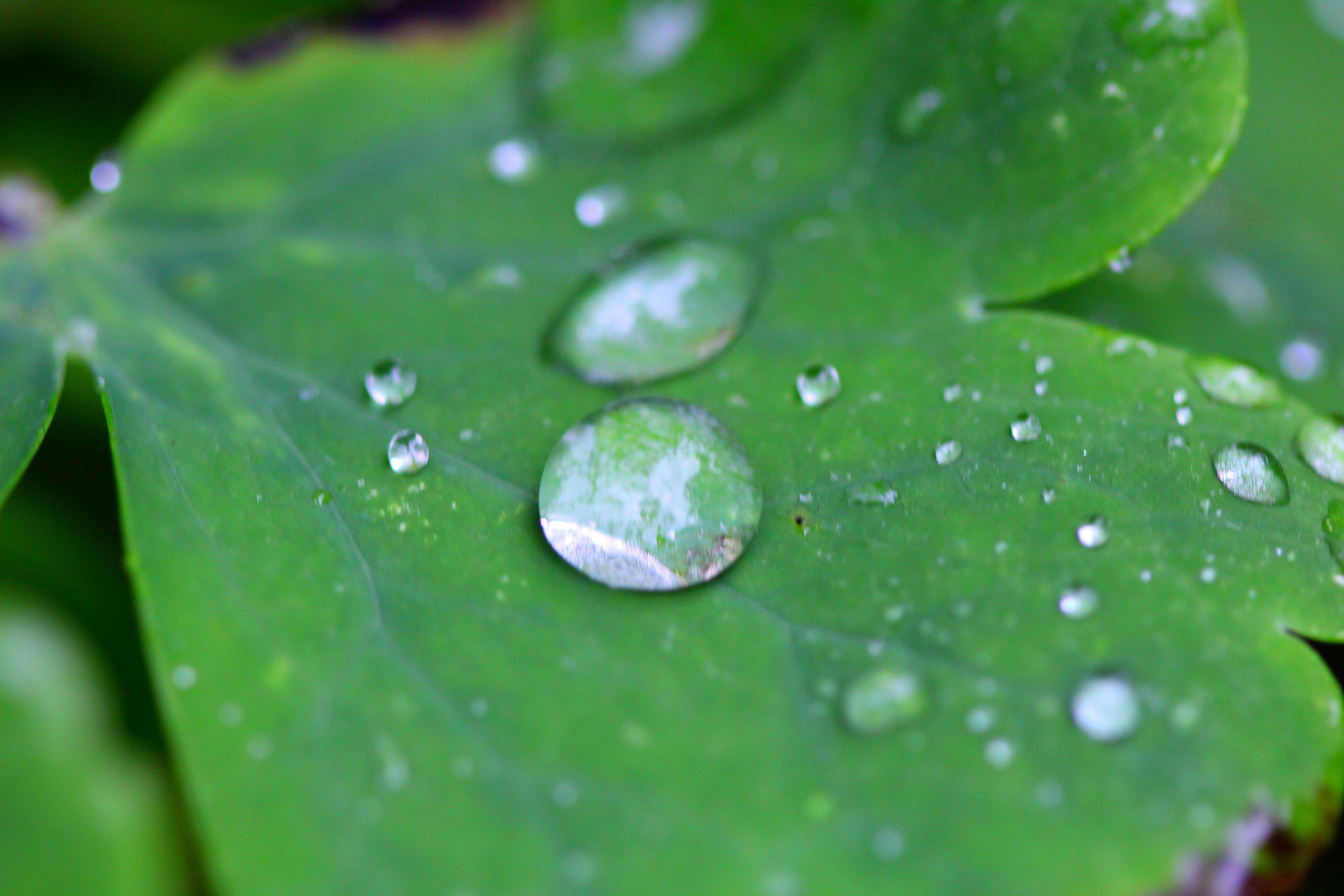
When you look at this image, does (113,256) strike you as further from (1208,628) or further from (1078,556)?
(1208,628)

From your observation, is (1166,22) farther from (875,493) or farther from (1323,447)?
(875,493)

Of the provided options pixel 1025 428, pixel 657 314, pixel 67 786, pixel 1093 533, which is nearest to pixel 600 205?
pixel 657 314

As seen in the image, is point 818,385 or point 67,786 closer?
point 818,385

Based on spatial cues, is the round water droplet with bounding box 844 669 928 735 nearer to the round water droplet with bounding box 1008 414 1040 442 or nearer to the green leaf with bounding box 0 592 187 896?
the round water droplet with bounding box 1008 414 1040 442

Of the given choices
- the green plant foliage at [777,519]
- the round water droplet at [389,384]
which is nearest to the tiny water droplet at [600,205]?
the green plant foliage at [777,519]

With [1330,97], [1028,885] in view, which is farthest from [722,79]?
[1330,97]

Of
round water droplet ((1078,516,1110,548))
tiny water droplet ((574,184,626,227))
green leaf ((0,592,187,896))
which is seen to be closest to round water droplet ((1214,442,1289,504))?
round water droplet ((1078,516,1110,548))

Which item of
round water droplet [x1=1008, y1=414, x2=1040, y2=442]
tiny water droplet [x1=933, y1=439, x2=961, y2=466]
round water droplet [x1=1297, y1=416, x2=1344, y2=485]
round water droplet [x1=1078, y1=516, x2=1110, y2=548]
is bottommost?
round water droplet [x1=1297, y1=416, x2=1344, y2=485]
